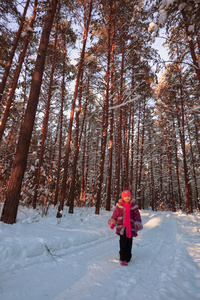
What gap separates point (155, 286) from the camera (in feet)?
8.01

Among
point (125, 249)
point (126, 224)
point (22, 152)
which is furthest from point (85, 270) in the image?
point (22, 152)

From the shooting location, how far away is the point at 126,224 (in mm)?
3594

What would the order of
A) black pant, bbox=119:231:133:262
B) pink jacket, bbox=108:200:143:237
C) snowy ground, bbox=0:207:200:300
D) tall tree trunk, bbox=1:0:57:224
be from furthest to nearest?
tall tree trunk, bbox=1:0:57:224
pink jacket, bbox=108:200:143:237
black pant, bbox=119:231:133:262
snowy ground, bbox=0:207:200:300

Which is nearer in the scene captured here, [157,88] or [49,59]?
[49,59]

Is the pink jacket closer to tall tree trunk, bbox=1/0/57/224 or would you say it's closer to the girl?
the girl

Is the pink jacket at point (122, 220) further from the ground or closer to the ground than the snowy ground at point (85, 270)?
further from the ground

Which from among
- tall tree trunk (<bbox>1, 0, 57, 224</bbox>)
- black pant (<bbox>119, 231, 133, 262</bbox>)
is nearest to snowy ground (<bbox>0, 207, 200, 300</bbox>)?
black pant (<bbox>119, 231, 133, 262</bbox>)

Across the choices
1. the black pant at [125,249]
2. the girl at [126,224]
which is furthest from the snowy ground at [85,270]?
the girl at [126,224]

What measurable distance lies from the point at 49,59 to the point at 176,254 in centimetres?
1253

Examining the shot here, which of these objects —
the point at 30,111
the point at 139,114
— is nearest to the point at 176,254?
the point at 30,111

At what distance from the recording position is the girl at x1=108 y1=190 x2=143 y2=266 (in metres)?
3.53

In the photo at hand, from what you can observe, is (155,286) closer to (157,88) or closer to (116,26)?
(116,26)

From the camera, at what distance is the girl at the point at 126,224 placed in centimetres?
353

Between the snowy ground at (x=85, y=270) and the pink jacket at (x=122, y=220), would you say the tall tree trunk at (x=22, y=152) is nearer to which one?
the snowy ground at (x=85, y=270)
